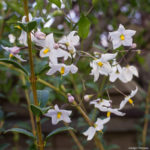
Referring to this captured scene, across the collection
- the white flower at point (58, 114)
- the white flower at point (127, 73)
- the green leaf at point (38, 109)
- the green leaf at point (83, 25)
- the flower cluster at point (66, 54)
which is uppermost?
the green leaf at point (83, 25)

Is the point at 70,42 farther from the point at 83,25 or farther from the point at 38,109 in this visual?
the point at 38,109

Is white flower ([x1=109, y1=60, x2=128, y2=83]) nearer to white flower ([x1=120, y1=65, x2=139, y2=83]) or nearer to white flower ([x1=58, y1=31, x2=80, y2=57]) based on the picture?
white flower ([x1=120, y1=65, x2=139, y2=83])

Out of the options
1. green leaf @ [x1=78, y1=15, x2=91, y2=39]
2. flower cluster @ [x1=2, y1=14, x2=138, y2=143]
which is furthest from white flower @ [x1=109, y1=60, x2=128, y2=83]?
green leaf @ [x1=78, y1=15, x2=91, y2=39]

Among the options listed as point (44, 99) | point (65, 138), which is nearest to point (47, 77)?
point (44, 99)

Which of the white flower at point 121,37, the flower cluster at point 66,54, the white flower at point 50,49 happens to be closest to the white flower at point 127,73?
the flower cluster at point 66,54

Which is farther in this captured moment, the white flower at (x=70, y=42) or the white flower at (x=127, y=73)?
the white flower at (x=127, y=73)

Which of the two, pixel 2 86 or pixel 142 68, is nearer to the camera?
pixel 2 86

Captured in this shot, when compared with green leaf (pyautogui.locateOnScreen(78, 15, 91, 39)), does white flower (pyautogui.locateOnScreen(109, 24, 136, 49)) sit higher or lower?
lower

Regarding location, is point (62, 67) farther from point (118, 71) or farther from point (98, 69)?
point (118, 71)

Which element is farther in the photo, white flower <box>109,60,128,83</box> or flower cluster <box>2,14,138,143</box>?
white flower <box>109,60,128,83</box>

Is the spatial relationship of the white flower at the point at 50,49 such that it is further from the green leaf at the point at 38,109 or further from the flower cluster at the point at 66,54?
the green leaf at the point at 38,109

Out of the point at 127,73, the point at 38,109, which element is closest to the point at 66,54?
the point at 38,109
